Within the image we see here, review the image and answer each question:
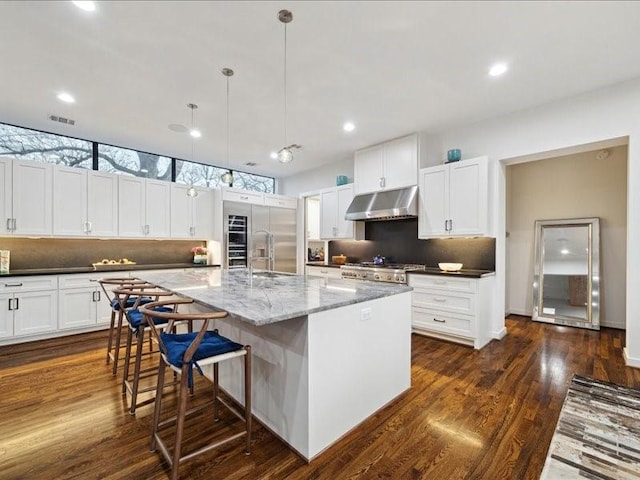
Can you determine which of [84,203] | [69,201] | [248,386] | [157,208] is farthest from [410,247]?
[69,201]

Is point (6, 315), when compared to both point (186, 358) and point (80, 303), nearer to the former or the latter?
→ point (80, 303)

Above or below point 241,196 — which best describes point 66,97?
above

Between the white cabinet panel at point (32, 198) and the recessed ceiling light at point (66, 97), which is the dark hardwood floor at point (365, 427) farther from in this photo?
the recessed ceiling light at point (66, 97)

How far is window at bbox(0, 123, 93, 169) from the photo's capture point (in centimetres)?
405

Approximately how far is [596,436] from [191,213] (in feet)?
18.5

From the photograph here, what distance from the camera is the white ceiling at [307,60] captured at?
211cm

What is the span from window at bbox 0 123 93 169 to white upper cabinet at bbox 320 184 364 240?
154 inches

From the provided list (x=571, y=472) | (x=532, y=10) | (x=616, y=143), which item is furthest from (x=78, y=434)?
(x=616, y=143)

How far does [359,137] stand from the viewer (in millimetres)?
4574

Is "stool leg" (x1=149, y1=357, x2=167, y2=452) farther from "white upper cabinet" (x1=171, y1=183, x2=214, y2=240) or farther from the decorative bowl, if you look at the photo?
"white upper cabinet" (x1=171, y1=183, x2=214, y2=240)

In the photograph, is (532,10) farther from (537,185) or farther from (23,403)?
(23,403)

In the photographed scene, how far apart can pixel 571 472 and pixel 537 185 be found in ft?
15.4

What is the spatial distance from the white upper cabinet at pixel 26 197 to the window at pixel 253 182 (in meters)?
3.14

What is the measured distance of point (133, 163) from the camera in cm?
507
